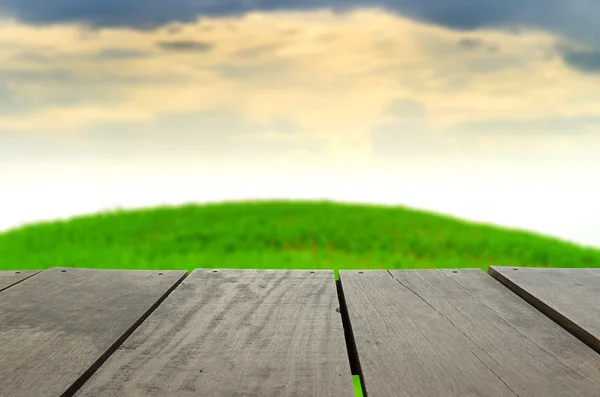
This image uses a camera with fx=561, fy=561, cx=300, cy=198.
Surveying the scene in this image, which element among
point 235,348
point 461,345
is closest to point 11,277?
point 235,348

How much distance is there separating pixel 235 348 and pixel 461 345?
21.2 inches

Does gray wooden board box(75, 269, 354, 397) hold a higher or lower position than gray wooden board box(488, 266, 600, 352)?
lower

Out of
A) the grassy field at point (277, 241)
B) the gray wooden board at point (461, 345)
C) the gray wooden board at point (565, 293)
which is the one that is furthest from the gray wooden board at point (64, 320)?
the grassy field at point (277, 241)

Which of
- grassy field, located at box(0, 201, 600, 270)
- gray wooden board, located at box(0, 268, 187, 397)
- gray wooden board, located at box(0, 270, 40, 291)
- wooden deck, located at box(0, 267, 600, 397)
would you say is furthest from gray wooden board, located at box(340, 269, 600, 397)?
grassy field, located at box(0, 201, 600, 270)

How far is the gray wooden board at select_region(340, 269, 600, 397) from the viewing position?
1.13 meters

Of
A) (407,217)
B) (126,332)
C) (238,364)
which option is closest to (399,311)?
(238,364)

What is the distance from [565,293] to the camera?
1.86 meters

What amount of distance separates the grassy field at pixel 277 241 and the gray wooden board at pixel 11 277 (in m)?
4.27

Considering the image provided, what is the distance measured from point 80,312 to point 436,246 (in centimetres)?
760

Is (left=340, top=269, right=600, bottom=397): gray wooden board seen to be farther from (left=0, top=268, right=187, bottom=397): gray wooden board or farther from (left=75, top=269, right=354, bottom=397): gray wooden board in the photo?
(left=0, top=268, right=187, bottom=397): gray wooden board

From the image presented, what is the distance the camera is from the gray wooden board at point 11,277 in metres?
2.05

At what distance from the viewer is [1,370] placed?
3.99ft

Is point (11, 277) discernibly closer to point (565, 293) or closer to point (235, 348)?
point (235, 348)

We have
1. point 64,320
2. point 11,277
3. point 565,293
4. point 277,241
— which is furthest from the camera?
A: point 277,241
